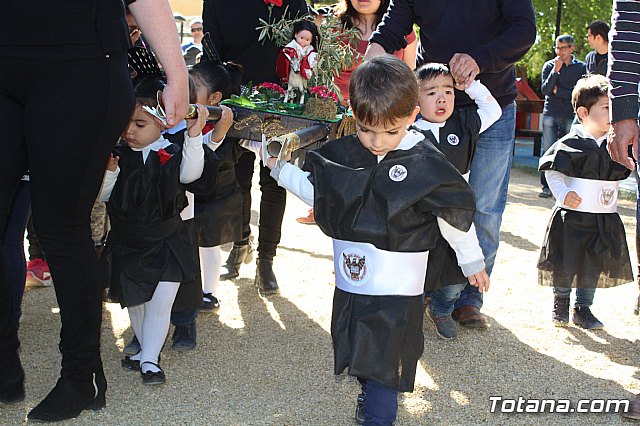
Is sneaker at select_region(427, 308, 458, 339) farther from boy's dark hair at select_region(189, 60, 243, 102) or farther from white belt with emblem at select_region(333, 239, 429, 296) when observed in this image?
boy's dark hair at select_region(189, 60, 243, 102)

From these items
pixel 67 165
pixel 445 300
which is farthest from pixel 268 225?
pixel 67 165

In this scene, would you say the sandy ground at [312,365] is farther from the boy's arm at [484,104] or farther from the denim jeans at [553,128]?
the denim jeans at [553,128]

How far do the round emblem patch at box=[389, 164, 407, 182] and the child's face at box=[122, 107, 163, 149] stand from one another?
1159 mm

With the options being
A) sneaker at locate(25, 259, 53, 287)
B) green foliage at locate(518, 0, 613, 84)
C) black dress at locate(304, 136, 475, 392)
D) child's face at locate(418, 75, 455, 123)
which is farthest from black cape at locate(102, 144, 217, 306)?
green foliage at locate(518, 0, 613, 84)

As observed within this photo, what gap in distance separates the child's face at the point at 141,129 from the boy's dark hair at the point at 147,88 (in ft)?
0.17

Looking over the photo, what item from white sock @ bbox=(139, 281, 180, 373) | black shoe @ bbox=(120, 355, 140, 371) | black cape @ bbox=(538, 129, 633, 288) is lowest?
black shoe @ bbox=(120, 355, 140, 371)

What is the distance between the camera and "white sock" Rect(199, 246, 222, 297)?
4711mm

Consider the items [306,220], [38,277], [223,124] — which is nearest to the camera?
[223,124]

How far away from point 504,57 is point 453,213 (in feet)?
4.49

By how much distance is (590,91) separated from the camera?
181 inches

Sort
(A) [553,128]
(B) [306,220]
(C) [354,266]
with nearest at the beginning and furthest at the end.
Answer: (C) [354,266]
(B) [306,220]
(A) [553,128]

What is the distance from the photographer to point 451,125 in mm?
4223

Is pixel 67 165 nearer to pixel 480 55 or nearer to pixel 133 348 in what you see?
pixel 133 348

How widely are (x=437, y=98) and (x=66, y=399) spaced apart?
2.17m
